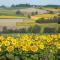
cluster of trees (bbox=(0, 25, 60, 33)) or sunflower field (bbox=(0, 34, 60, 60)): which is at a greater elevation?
sunflower field (bbox=(0, 34, 60, 60))

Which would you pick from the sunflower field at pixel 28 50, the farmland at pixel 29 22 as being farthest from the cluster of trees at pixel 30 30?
the sunflower field at pixel 28 50

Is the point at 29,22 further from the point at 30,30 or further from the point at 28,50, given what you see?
the point at 28,50

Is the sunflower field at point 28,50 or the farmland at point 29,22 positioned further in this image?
the farmland at point 29,22

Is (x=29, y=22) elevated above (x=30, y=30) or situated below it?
above

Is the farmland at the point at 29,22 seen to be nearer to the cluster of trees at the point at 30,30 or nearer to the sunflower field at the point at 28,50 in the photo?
the cluster of trees at the point at 30,30

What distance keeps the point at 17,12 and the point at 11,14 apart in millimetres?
127

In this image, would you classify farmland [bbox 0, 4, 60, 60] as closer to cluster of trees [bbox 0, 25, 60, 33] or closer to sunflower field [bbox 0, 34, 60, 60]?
cluster of trees [bbox 0, 25, 60, 33]

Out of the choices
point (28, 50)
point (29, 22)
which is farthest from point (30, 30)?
point (28, 50)

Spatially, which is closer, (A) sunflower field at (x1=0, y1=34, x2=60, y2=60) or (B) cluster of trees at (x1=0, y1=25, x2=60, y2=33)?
(A) sunflower field at (x1=0, y1=34, x2=60, y2=60)

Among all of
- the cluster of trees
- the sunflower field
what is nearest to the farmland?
the cluster of trees

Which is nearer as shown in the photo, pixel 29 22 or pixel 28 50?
pixel 28 50

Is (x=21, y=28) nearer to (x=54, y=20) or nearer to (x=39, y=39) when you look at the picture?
(x=54, y=20)

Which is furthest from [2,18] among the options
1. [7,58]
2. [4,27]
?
[7,58]

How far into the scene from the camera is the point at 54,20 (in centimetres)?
660
